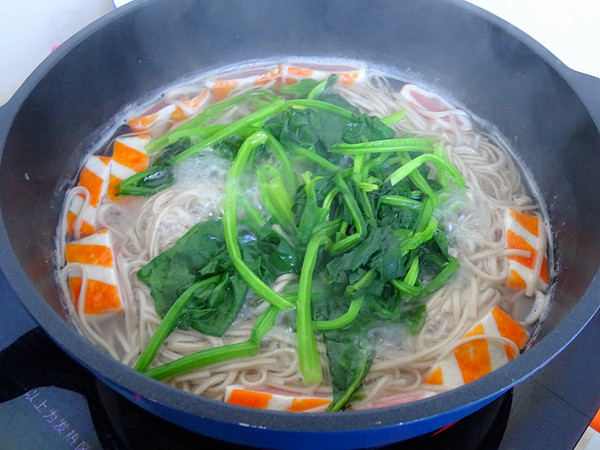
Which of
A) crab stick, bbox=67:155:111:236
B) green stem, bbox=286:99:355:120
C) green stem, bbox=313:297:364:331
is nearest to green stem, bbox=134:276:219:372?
green stem, bbox=313:297:364:331

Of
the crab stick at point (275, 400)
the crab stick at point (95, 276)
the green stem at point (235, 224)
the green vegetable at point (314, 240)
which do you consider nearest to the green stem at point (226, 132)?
the green vegetable at point (314, 240)

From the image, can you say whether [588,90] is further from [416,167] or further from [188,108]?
[188,108]

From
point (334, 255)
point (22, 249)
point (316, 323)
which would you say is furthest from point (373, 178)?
point (22, 249)

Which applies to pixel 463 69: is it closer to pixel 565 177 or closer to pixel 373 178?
pixel 565 177

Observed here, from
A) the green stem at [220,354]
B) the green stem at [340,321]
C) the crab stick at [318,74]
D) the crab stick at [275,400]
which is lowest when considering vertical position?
the crab stick at [275,400]

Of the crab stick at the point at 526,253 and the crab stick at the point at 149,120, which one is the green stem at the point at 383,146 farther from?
the crab stick at the point at 149,120

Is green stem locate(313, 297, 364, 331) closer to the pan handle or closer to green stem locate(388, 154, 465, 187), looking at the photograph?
green stem locate(388, 154, 465, 187)
